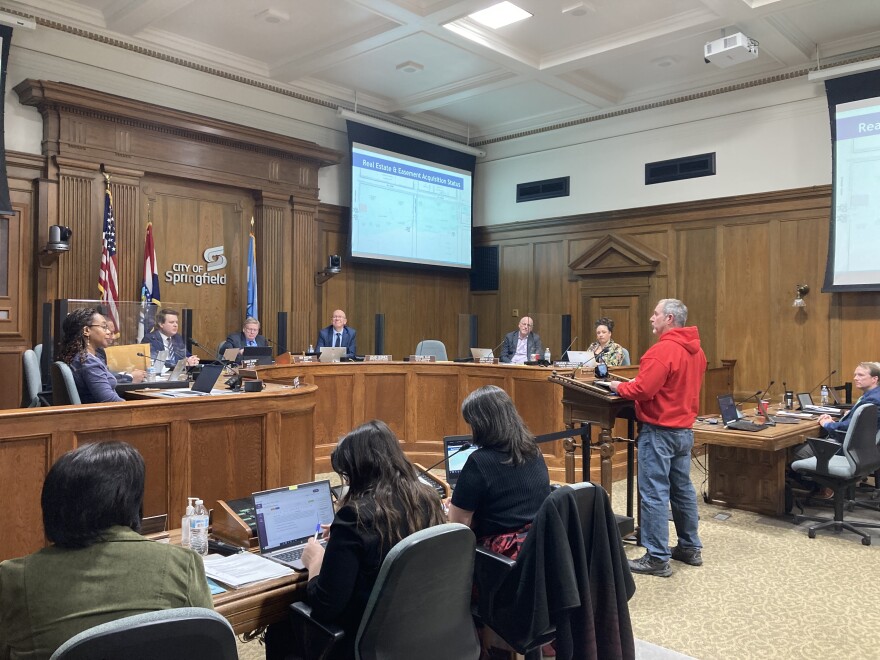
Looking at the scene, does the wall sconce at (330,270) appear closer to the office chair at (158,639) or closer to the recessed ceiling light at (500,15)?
the recessed ceiling light at (500,15)

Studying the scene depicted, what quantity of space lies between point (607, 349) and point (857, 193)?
2.93 meters

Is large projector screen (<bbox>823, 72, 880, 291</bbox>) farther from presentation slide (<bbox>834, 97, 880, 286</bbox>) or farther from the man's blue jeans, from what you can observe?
the man's blue jeans

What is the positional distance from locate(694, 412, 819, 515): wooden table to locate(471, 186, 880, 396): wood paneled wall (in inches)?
86.0

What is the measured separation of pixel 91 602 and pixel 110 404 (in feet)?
7.23

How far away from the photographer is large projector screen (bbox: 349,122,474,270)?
8.72 meters

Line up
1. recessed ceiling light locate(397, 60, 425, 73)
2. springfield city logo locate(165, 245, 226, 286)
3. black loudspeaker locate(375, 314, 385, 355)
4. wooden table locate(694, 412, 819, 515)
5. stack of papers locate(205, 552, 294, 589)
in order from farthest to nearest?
black loudspeaker locate(375, 314, 385, 355) < recessed ceiling light locate(397, 60, 425, 73) < springfield city logo locate(165, 245, 226, 286) < wooden table locate(694, 412, 819, 515) < stack of papers locate(205, 552, 294, 589)

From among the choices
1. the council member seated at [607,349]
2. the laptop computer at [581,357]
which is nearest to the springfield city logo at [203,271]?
the laptop computer at [581,357]

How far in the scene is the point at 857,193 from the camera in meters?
6.87

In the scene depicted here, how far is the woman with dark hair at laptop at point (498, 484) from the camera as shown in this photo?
245 cm

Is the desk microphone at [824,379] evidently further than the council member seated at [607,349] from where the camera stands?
Yes

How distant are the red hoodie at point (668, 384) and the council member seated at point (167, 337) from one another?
3392 millimetres

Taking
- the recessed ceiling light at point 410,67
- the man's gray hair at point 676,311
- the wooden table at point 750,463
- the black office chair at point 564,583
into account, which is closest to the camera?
the black office chair at point 564,583

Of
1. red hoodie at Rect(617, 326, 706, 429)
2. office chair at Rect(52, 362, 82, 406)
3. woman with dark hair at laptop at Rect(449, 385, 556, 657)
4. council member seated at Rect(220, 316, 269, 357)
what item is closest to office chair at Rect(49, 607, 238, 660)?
woman with dark hair at laptop at Rect(449, 385, 556, 657)

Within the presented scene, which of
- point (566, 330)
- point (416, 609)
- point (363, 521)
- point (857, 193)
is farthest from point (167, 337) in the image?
point (857, 193)
